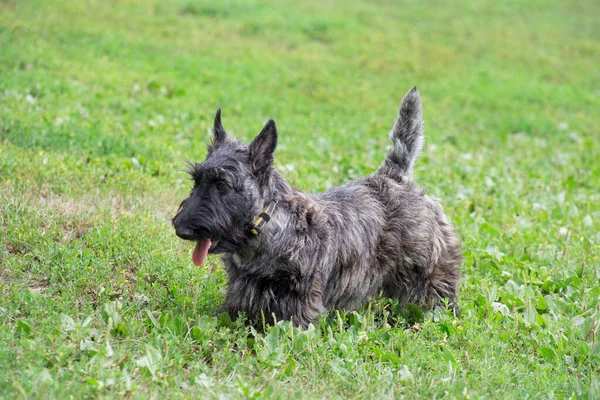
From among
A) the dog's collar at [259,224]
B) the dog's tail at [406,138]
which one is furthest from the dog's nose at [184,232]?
the dog's tail at [406,138]

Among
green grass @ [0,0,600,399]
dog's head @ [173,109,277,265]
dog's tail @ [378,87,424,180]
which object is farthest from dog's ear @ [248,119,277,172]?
dog's tail @ [378,87,424,180]

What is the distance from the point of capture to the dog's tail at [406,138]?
18.9ft

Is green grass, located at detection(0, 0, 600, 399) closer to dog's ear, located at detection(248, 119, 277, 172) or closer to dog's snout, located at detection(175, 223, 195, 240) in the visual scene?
dog's snout, located at detection(175, 223, 195, 240)

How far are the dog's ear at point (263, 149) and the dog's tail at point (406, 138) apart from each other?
1.54 meters

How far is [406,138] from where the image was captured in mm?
5848

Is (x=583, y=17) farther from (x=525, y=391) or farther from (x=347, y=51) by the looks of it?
(x=525, y=391)

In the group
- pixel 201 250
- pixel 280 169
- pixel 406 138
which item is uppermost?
pixel 406 138

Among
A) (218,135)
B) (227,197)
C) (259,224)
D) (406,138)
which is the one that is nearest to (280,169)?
(406,138)

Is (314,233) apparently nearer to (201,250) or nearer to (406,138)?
(201,250)

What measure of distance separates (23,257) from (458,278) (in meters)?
3.71

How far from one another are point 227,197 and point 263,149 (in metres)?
0.42

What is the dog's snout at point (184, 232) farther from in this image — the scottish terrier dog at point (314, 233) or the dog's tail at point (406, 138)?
the dog's tail at point (406, 138)

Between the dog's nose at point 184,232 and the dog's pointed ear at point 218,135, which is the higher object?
the dog's pointed ear at point 218,135

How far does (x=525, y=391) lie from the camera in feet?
14.7
